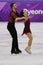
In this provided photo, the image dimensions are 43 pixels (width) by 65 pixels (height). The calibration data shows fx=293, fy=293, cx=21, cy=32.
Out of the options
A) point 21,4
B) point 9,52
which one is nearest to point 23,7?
point 21,4

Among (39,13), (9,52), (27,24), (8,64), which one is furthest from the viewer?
(39,13)

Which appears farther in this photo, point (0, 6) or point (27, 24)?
point (0, 6)

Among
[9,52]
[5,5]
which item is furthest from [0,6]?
[9,52]

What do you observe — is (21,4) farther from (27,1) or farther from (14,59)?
(14,59)

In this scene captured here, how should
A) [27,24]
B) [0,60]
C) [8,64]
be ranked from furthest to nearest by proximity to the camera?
1. [27,24]
2. [0,60]
3. [8,64]

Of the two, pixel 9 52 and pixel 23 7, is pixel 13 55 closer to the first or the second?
pixel 9 52

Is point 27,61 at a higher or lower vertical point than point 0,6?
higher

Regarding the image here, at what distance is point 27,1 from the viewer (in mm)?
19094

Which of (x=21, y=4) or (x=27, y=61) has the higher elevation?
(x=27, y=61)

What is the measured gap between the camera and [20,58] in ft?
24.7

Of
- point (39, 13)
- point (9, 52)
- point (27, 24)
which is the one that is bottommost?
point (39, 13)

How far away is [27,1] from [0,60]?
477 inches

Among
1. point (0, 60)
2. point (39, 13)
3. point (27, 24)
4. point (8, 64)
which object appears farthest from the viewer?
point (39, 13)

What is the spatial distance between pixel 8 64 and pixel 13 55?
1.25 m
